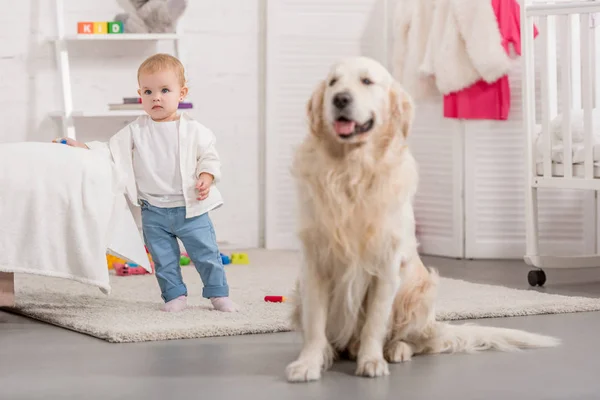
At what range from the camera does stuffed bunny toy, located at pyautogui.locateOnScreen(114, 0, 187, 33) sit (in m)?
4.49

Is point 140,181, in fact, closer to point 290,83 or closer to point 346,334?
point 346,334

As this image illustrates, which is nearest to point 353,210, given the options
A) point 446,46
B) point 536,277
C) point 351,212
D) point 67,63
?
point 351,212

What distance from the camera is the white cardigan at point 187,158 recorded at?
118 inches

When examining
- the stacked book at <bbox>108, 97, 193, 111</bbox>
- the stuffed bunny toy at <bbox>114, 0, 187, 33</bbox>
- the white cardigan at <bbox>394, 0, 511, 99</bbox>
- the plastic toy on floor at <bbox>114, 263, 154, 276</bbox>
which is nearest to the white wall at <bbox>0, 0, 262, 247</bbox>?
the stuffed bunny toy at <bbox>114, 0, 187, 33</bbox>

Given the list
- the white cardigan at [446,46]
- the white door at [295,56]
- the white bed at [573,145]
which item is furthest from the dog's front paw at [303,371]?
A: the white door at [295,56]

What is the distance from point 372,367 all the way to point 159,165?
3.79ft

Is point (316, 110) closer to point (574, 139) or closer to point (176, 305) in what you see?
point (176, 305)

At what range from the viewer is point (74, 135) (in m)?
4.49

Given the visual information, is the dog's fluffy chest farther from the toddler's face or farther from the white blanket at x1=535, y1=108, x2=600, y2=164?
the white blanket at x1=535, y1=108, x2=600, y2=164

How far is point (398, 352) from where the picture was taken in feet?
7.61

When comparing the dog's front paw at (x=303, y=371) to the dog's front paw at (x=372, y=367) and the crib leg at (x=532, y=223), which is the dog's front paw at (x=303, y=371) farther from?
the crib leg at (x=532, y=223)

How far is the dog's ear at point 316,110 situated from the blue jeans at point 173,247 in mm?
909

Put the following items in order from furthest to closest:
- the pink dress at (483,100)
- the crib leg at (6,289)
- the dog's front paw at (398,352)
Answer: the pink dress at (483,100), the crib leg at (6,289), the dog's front paw at (398,352)

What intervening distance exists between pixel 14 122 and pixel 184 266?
1116mm
